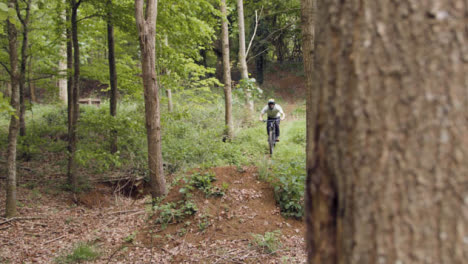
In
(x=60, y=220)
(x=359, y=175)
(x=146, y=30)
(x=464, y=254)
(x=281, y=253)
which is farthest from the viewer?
(x=60, y=220)

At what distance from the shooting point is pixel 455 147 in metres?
0.84

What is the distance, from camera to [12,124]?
6.10 metres

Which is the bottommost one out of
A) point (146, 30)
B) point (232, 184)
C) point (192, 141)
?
point (232, 184)

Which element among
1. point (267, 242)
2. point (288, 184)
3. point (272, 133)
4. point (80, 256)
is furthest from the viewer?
point (272, 133)

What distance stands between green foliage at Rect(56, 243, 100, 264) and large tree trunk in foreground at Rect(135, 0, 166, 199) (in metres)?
1.78

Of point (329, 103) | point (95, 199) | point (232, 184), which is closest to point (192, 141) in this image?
point (95, 199)

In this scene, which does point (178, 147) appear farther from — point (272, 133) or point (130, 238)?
point (130, 238)

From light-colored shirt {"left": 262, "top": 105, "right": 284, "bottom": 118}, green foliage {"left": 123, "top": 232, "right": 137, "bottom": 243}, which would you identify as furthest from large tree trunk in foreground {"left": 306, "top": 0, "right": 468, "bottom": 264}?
light-colored shirt {"left": 262, "top": 105, "right": 284, "bottom": 118}

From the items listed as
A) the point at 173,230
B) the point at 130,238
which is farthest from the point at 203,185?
the point at 130,238

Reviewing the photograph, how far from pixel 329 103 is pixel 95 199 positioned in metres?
8.54

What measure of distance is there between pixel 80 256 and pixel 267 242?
2945mm

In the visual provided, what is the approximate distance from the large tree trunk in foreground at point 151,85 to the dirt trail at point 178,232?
1.80 feet

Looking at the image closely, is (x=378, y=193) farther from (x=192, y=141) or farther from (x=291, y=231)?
(x=192, y=141)

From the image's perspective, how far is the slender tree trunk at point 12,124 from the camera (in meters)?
6.00
